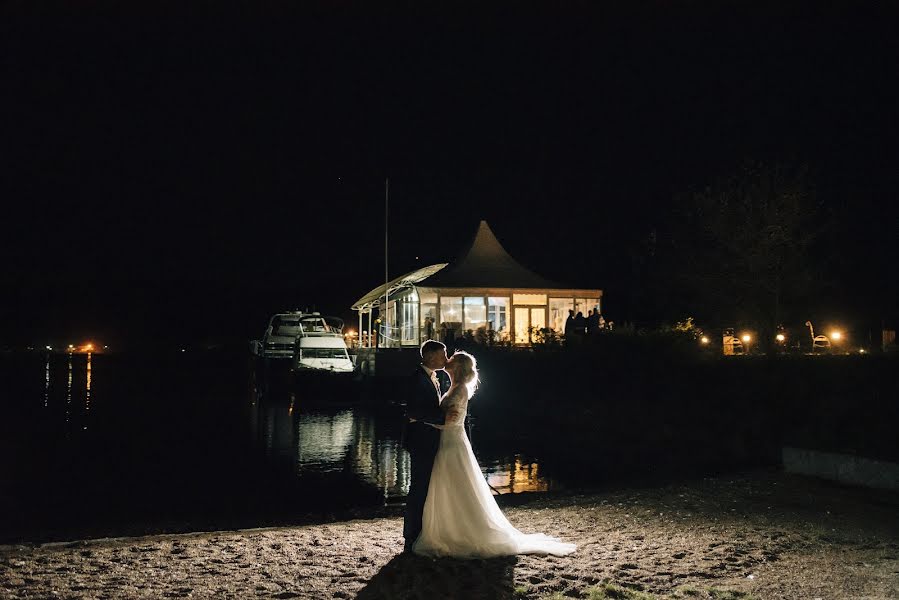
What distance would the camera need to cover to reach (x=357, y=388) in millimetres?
32719

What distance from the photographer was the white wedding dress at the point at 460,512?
752 centimetres

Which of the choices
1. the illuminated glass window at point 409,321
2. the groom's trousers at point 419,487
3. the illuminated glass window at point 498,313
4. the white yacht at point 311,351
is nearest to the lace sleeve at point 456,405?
the groom's trousers at point 419,487

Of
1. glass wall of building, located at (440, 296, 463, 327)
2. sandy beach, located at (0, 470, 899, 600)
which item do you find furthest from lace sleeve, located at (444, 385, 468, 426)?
glass wall of building, located at (440, 296, 463, 327)

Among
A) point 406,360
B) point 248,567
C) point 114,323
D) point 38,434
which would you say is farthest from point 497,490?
point 114,323

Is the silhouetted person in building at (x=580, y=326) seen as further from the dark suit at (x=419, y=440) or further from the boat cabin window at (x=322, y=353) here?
the dark suit at (x=419, y=440)

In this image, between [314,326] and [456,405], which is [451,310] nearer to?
[314,326]

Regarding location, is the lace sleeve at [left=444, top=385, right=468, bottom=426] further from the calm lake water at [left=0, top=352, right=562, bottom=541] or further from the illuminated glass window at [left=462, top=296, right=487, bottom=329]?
the illuminated glass window at [left=462, top=296, right=487, bottom=329]

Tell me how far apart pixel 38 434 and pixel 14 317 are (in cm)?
17514

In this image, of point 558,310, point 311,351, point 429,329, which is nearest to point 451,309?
point 429,329

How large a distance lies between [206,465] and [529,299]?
22543 mm

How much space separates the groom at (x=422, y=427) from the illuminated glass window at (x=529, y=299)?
29755mm

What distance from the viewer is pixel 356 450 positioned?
713 inches

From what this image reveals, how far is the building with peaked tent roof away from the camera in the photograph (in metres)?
36.8

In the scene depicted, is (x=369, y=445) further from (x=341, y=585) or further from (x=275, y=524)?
(x=341, y=585)
